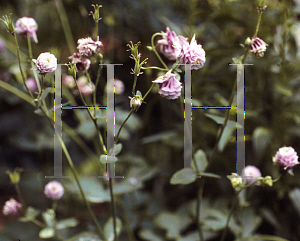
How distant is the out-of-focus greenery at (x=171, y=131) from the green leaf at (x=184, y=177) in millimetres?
224

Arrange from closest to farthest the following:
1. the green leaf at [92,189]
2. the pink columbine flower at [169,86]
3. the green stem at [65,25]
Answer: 1. the pink columbine flower at [169,86]
2. the green leaf at [92,189]
3. the green stem at [65,25]

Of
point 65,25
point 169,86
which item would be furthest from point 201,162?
point 65,25

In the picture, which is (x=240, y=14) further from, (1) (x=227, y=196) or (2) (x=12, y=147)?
(2) (x=12, y=147)

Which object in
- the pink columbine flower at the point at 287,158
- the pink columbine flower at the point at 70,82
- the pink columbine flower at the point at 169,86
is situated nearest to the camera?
the pink columbine flower at the point at 169,86

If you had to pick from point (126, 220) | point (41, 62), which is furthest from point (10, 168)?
point (41, 62)

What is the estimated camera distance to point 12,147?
4.42 feet

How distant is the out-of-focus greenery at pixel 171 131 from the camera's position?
3.22ft

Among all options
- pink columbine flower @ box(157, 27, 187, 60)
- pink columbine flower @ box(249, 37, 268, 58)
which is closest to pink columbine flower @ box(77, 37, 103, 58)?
pink columbine flower @ box(157, 27, 187, 60)

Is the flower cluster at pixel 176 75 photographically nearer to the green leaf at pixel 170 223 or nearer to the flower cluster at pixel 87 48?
the flower cluster at pixel 87 48

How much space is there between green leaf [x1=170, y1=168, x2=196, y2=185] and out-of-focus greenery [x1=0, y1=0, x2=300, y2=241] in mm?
224

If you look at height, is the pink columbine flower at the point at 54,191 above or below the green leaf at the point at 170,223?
above

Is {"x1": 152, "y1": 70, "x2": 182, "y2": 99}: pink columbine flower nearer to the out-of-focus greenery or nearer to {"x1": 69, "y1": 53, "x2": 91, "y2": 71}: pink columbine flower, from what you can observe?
{"x1": 69, "y1": 53, "x2": 91, "y2": 71}: pink columbine flower

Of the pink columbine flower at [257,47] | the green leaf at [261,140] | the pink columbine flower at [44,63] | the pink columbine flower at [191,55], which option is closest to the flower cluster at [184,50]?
the pink columbine flower at [191,55]

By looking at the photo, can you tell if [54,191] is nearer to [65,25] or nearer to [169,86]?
[169,86]
